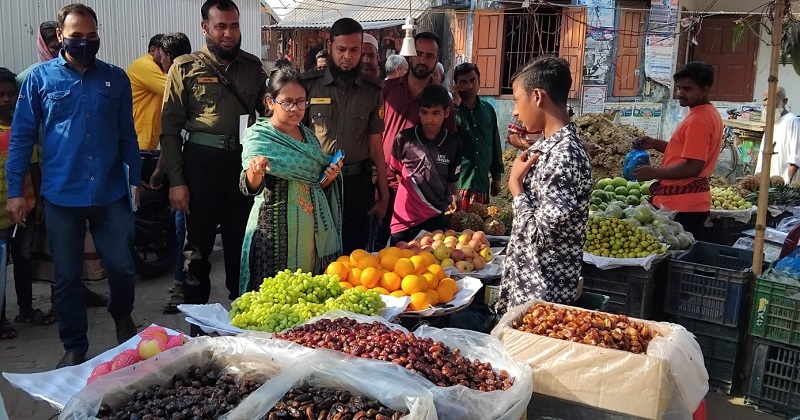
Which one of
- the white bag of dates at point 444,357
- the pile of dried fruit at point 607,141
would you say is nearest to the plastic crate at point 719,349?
the white bag of dates at point 444,357

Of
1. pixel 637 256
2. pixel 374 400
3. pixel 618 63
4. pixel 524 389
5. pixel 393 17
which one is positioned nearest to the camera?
pixel 374 400

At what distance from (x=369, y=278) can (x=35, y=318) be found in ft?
9.75

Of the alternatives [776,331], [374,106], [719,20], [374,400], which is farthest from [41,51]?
[719,20]

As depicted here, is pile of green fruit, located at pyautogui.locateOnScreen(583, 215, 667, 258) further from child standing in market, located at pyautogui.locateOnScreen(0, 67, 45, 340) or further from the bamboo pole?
child standing in market, located at pyautogui.locateOnScreen(0, 67, 45, 340)

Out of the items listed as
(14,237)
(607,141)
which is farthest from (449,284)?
(607,141)

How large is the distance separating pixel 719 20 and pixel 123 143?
503 inches

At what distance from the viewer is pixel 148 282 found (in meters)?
5.94

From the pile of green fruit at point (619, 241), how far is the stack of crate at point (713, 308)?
19 cm

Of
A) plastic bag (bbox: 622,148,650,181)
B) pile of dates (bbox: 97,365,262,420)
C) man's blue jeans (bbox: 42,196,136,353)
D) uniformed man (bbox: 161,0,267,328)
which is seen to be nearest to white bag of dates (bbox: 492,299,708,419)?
pile of dates (bbox: 97,365,262,420)

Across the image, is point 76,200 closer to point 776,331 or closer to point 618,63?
point 776,331

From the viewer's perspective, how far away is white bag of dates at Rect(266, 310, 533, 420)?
6.83 feet

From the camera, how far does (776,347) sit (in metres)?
3.81

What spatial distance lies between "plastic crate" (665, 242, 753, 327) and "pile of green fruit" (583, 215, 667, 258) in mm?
192

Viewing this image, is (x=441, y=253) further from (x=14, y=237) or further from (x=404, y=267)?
(x=14, y=237)
